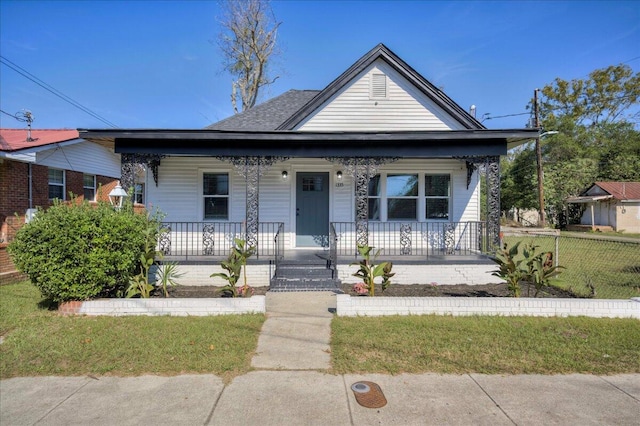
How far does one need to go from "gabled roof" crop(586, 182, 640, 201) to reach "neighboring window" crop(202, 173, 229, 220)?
28.5m

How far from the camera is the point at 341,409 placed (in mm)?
3207

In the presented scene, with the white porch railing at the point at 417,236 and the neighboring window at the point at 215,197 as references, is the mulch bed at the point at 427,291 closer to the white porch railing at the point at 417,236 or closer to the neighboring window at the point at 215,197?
the white porch railing at the point at 417,236

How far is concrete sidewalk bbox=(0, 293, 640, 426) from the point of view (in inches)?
121

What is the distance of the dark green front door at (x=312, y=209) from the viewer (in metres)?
10.3

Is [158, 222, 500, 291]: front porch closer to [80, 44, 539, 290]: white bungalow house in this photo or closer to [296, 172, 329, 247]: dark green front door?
[80, 44, 539, 290]: white bungalow house

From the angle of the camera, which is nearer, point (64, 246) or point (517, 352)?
point (517, 352)

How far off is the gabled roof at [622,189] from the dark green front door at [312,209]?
2604 cm

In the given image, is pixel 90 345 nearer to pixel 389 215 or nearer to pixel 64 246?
pixel 64 246

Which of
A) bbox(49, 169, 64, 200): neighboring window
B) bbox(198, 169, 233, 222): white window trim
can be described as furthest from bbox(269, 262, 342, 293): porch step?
bbox(49, 169, 64, 200): neighboring window

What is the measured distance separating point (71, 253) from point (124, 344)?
6.47ft

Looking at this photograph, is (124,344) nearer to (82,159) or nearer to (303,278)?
(303,278)

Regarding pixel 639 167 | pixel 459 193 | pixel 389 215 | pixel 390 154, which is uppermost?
pixel 639 167

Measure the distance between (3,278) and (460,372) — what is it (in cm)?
1027

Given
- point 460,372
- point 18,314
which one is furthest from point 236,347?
point 18,314
